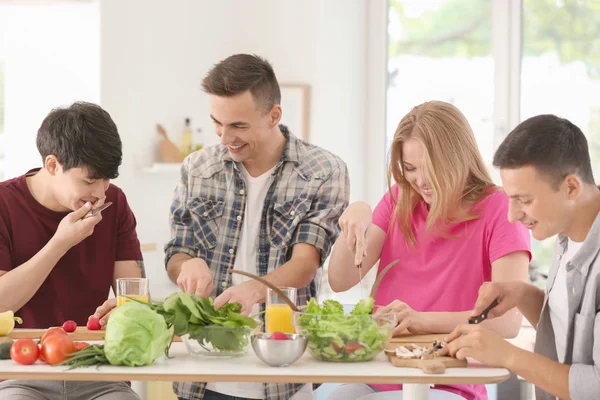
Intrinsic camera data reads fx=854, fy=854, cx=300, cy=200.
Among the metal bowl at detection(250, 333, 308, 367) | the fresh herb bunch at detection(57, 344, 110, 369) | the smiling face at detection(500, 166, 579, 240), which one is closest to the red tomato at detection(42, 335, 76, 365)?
the fresh herb bunch at detection(57, 344, 110, 369)

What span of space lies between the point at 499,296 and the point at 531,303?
0.12m

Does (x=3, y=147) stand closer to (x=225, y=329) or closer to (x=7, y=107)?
(x=7, y=107)

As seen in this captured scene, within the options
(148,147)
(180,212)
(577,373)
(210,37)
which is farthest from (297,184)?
(210,37)

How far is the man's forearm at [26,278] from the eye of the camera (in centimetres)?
269

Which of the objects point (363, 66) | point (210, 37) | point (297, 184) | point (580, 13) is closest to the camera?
point (297, 184)

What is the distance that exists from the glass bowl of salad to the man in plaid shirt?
0.67m

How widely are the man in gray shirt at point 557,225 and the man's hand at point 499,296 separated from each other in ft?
0.51

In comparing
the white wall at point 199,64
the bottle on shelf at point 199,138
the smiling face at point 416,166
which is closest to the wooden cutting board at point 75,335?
the smiling face at point 416,166

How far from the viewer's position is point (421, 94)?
5781mm

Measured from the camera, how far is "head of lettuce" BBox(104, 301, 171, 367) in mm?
2094

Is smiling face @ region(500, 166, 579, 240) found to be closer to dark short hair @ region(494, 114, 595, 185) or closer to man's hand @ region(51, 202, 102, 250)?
dark short hair @ region(494, 114, 595, 185)

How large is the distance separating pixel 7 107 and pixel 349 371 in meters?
3.77

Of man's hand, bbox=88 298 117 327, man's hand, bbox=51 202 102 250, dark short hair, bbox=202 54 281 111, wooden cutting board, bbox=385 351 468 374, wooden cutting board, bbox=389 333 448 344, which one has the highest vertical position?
dark short hair, bbox=202 54 281 111

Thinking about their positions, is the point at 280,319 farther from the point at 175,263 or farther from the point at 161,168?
the point at 161,168
